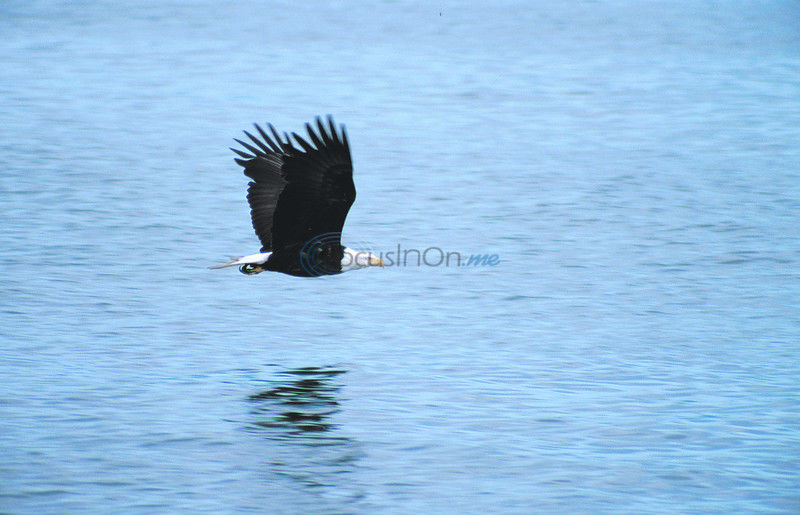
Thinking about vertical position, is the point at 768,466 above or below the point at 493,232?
below

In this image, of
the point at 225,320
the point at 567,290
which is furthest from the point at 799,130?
the point at 225,320

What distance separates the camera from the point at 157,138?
17531mm

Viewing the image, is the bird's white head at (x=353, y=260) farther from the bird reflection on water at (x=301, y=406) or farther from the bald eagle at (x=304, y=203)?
the bird reflection on water at (x=301, y=406)

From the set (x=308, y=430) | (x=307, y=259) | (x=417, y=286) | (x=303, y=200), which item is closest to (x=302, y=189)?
(x=303, y=200)

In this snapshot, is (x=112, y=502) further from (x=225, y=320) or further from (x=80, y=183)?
(x=80, y=183)

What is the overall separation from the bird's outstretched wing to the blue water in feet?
3.58

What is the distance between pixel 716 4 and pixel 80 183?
17.5 metres

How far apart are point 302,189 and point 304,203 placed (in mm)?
161

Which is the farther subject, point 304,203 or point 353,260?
point 353,260

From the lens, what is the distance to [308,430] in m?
7.98

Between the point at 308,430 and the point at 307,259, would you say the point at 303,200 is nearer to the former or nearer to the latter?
the point at 307,259

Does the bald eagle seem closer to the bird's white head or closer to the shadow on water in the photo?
the bird's white head

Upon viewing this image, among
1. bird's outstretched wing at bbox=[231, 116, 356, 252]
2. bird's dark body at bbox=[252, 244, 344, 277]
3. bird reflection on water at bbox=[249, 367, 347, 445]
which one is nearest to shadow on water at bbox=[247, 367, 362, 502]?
bird reflection on water at bbox=[249, 367, 347, 445]

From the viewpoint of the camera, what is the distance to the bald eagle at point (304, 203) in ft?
27.0
